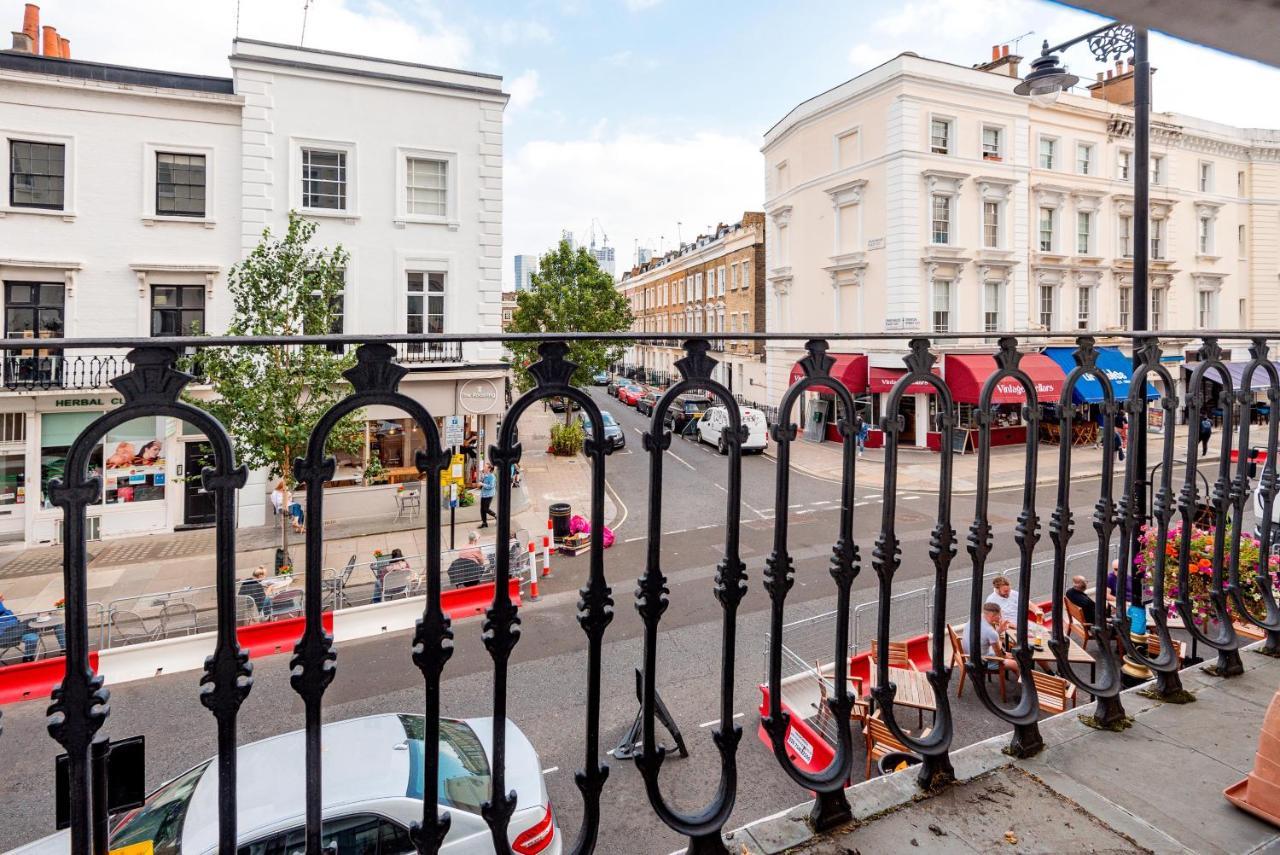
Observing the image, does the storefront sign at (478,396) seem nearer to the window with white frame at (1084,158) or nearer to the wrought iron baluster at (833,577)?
the wrought iron baluster at (833,577)

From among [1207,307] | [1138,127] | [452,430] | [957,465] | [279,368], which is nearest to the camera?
[1138,127]

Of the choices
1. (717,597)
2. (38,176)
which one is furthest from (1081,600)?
(38,176)

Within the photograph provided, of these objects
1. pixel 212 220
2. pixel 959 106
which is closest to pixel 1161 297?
pixel 959 106

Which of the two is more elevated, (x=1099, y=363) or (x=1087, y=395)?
(x=1099, y=363)

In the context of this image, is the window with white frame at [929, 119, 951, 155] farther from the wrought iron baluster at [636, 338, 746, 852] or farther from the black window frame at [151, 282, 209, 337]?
the wrought iron baluster at [636, 338, 746, 852]

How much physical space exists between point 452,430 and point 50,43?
43.2ft

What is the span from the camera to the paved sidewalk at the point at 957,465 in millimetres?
19000

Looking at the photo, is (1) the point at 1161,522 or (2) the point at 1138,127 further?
(2) the point at 1138,127

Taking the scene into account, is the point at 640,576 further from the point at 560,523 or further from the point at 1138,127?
the point at 560,523

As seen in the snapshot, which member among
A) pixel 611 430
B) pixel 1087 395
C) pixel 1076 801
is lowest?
pixel 1076 801

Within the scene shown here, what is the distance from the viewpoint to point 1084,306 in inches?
1032

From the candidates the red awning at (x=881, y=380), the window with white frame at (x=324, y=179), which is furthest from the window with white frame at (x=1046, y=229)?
the window with white frame at (x=324, y=179)

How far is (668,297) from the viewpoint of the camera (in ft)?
155

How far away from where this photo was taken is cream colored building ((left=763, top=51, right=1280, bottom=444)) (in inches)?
899
